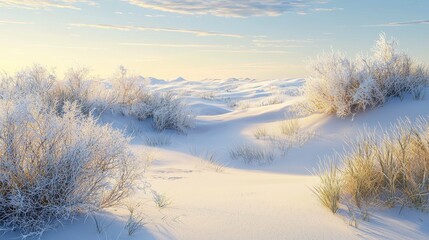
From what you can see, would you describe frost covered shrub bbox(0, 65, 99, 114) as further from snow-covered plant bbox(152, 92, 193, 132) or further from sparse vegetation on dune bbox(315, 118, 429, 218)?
sparse vegetation on dune bbox(315, 118, 429, 218)

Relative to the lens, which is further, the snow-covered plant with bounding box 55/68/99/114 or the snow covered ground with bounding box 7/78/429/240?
the snow-covered plant with bounding box 55/68/99/114

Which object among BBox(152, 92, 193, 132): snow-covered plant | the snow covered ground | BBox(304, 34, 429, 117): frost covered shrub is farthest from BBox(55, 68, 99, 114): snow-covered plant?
BBox(304, 34, 429, 117): frost covered shrub

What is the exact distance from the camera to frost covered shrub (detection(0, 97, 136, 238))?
353 centimetres

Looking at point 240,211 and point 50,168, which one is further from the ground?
point 50,168

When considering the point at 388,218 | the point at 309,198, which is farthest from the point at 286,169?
the point at 388,218

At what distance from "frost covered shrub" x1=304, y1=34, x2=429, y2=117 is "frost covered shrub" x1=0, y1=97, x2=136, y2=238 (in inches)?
274

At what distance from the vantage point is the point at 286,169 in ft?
27.4

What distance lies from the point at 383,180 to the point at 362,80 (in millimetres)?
6228

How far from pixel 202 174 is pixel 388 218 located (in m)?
3.69

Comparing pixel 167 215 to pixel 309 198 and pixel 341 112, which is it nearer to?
pixel 309 198

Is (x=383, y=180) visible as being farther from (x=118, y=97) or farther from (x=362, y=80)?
(x=118, y=97)

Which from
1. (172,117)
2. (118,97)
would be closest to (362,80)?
(172,117)

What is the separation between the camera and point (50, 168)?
12.1ft

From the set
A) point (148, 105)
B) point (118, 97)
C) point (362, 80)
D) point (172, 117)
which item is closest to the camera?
point (362, 80)
